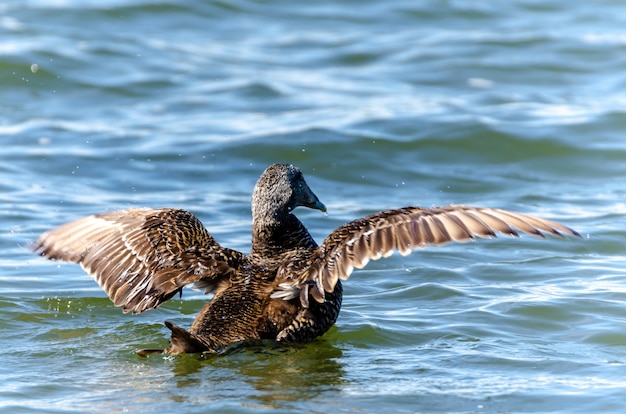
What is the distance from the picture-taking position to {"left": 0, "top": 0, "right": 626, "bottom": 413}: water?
5.52m

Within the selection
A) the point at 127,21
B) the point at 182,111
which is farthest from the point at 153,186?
the point at 127,21

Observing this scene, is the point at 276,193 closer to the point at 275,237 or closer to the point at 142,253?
the point at 275,237

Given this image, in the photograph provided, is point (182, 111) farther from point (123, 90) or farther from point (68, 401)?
point (68, 401)

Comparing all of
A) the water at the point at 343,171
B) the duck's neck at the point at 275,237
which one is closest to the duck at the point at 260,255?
the duck's neck at the point at 275,237

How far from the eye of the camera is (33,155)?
11227 mm

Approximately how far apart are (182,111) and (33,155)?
89.6 inches

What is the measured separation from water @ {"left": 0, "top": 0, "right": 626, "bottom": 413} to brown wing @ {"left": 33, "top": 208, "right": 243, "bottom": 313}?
36cm

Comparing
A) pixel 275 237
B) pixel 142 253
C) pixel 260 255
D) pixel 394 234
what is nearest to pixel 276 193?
pixel 275 237

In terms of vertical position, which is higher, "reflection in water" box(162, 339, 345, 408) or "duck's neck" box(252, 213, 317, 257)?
"duck's neck" box(252, 213, 317, 257)

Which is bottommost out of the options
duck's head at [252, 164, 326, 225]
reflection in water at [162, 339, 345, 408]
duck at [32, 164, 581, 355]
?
reflection in water at [162, 339, 345, 408]

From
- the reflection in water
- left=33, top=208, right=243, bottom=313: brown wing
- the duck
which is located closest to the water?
the reflection in water

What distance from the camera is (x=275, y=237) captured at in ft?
21.3

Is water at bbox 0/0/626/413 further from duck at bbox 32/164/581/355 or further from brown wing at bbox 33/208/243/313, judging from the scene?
brown wing at bbox 33/208/243/313

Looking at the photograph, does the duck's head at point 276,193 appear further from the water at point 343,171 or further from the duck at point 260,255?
the water at point 343,171
